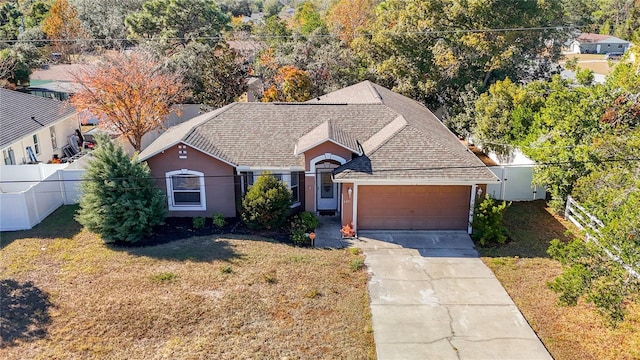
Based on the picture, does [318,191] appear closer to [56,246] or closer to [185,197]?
[185,197]

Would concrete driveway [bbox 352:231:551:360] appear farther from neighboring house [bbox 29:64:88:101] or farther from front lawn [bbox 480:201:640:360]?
neighboring house [bbox 29:64:88:101]


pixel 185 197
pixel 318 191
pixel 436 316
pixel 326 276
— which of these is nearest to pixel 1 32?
pixel 185 197

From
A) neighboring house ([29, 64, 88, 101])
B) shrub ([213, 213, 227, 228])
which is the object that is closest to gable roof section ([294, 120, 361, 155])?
shrub ([213, 213, 227, 228])

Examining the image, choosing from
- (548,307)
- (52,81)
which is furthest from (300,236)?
(52,81)

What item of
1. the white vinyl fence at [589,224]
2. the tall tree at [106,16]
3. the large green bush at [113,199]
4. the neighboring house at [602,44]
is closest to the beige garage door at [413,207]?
the white vinyl fence at [589,224]

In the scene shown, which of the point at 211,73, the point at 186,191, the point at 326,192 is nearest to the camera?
the point at 186,191

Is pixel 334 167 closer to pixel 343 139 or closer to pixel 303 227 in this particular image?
pixel 343 139
